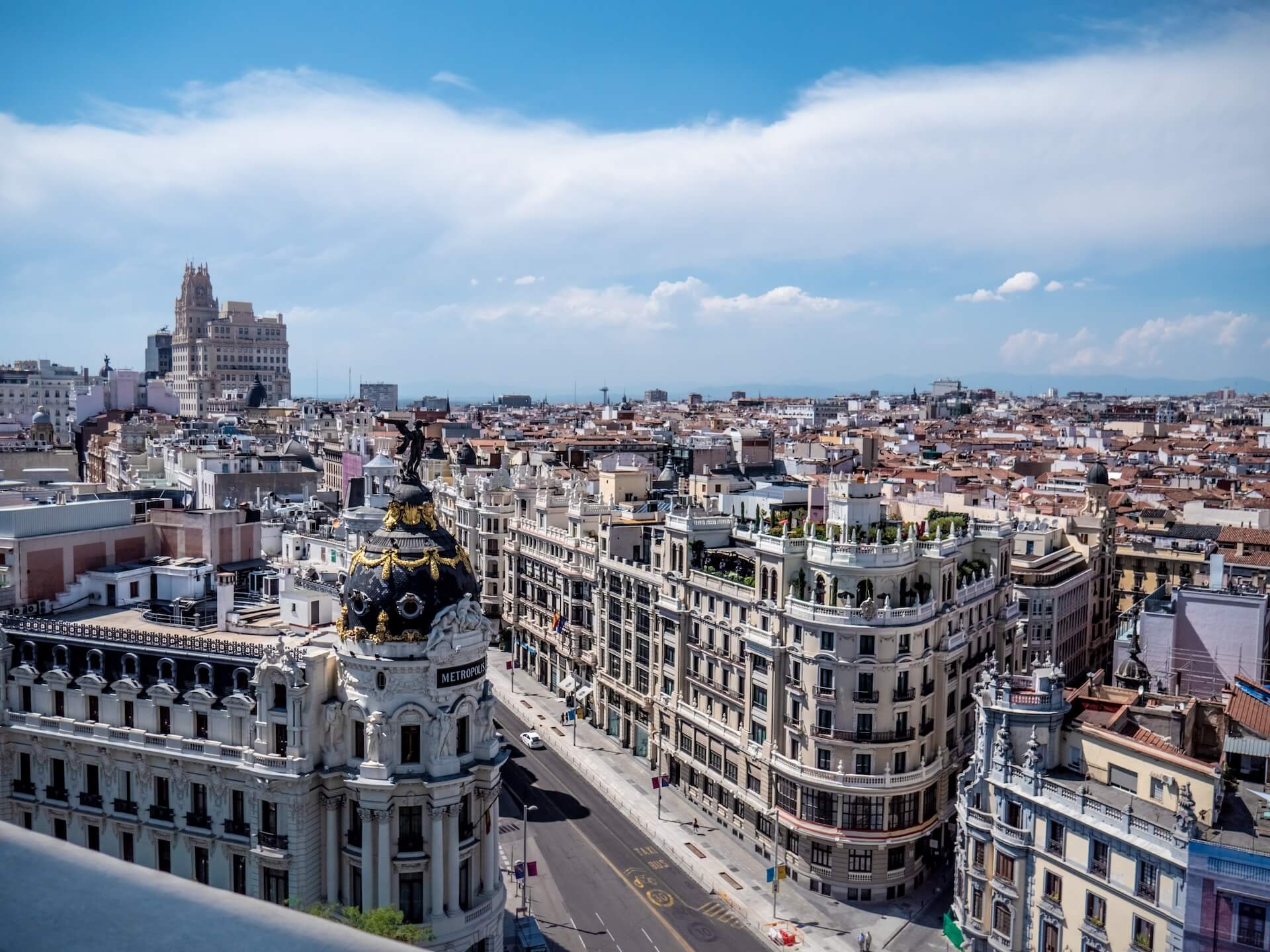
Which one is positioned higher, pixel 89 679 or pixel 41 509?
pixel 41 509

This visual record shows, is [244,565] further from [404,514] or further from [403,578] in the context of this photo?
[403,578]

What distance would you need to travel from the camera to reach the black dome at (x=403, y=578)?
52.2m

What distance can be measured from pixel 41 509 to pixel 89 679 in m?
17.8

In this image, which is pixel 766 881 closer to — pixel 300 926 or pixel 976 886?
pixel 976 886

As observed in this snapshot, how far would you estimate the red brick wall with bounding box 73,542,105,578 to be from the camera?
7012 centimetres

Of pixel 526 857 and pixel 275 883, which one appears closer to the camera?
pixel 275 883

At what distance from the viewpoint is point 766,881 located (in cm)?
6825

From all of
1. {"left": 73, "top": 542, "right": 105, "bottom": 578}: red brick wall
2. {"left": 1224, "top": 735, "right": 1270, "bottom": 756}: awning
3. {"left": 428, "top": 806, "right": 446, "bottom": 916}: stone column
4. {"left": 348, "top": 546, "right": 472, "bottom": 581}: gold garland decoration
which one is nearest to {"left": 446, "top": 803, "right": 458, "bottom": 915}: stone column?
{"left": 428, "top": 806, "right": 446, "bottom": 916}: stone column

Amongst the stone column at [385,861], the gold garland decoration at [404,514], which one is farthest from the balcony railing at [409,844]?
the gold garland decoration at [404,514]

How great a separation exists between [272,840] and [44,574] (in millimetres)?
27931

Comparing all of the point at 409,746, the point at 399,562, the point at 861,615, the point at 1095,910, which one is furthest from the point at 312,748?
the point at 1095,910

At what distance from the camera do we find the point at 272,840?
52.7 metres

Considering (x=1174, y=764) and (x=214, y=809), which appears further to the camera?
(x=214, y=809)

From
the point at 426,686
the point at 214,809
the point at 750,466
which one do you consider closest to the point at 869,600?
the point at 426,686
